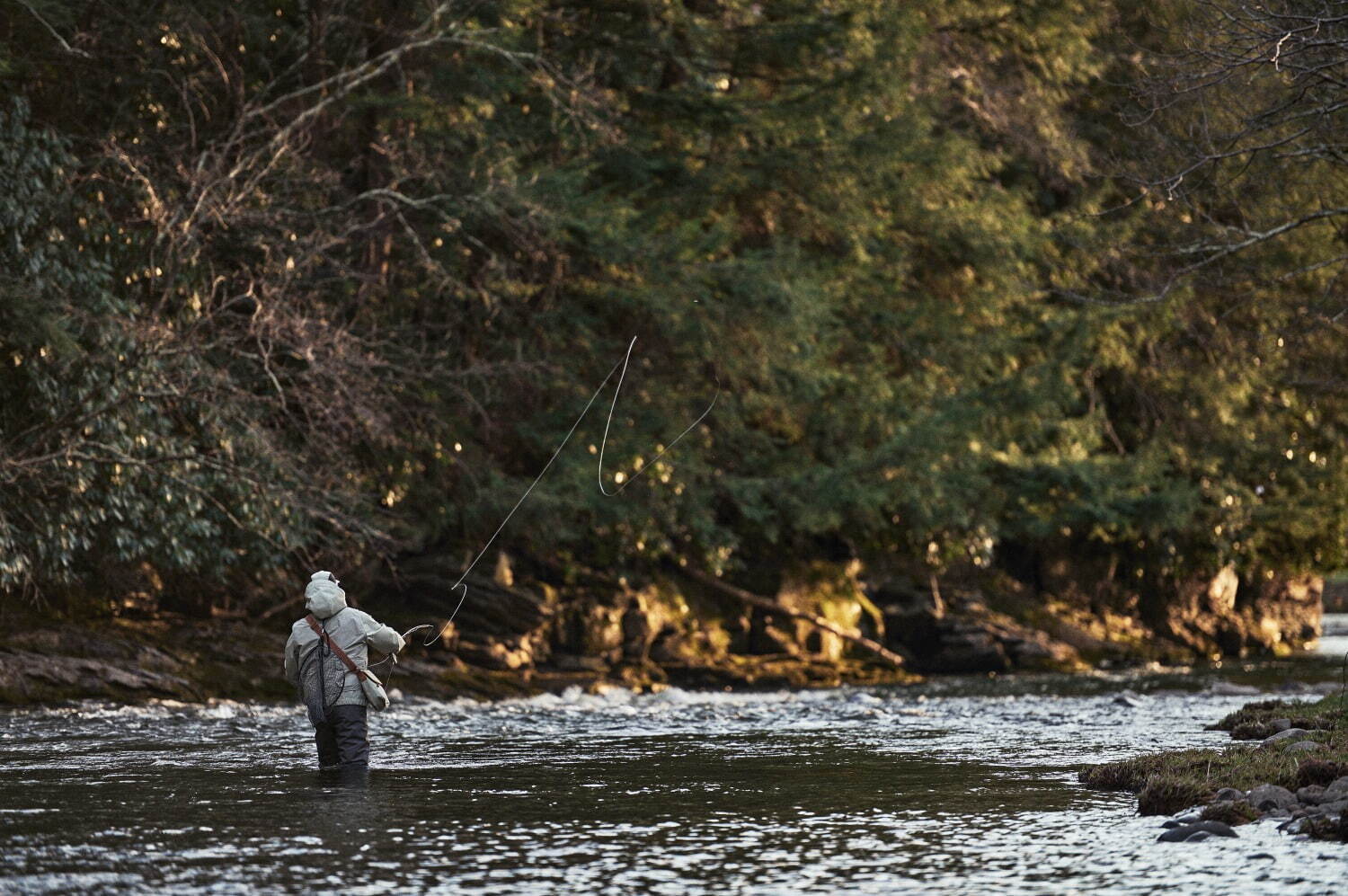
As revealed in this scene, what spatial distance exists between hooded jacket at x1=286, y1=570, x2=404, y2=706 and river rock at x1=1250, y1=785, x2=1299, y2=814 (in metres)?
5.28

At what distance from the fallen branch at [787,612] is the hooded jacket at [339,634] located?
1430cm

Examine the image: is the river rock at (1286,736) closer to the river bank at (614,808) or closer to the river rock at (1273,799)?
the river bank at (614,808)

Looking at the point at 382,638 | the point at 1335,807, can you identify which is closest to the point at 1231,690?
the point at 1335,807

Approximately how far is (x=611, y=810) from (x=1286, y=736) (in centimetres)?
554

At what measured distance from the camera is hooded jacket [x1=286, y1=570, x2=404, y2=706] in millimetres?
11320

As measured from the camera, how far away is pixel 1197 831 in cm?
838

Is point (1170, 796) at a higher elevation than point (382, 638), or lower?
lower

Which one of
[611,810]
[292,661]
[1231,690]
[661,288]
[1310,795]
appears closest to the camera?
[1310,795]

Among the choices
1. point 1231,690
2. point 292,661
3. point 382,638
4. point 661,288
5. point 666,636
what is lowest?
Answer: point 1231,690

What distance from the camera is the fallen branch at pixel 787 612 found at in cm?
2572

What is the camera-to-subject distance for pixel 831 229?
2634 centimetres

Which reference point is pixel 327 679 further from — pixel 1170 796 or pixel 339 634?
pixel 1170 796

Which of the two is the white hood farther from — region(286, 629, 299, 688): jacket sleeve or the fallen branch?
the fallen branch

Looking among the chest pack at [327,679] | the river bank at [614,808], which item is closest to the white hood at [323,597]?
the chest pack at [327,679]
